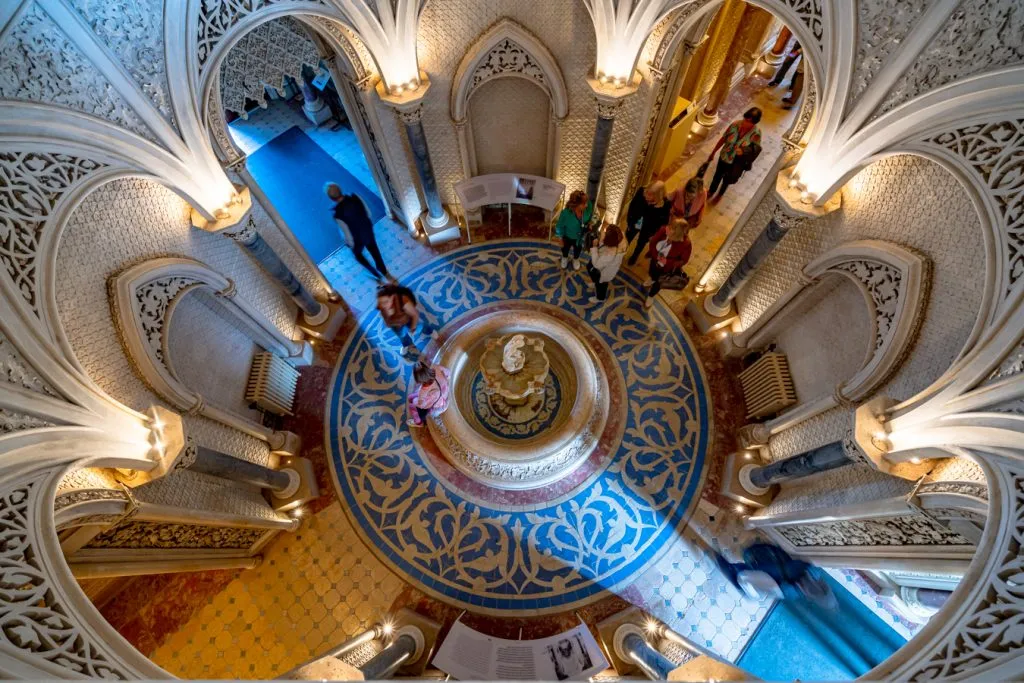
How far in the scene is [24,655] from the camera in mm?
2242

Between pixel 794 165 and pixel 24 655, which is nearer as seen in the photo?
pixel 24 655

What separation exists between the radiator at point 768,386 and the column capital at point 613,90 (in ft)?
11.3

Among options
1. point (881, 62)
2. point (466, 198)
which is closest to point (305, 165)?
point (466, 198)

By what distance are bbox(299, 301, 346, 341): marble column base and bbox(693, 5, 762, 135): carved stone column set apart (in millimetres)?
6723

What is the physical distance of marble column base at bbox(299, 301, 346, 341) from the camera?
6.61m

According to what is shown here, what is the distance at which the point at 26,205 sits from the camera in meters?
2.89

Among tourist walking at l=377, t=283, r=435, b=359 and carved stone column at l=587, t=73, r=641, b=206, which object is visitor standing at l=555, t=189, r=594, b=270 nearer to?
carved stone column at l=587, t=73, r=641, b=206

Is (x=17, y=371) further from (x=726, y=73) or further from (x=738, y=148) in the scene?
(x=726, y=73)

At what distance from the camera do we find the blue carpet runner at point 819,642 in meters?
4.82

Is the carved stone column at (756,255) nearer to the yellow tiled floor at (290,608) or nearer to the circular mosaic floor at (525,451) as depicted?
the circular mosaic floor at (525,451)

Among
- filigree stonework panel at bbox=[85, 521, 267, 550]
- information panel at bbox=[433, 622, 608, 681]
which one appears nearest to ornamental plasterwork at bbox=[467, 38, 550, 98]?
filigree stonework panel at bbox=[85, 521, 267, 550]

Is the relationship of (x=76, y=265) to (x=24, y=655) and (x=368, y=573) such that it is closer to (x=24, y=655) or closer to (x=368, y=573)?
(x=24, y=655)

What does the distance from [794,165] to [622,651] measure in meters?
4.95

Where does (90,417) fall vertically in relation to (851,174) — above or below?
below
